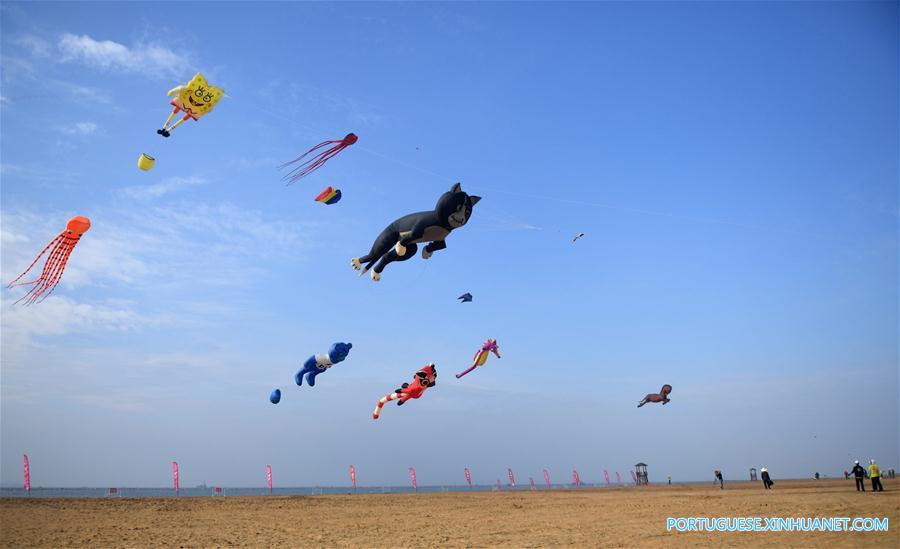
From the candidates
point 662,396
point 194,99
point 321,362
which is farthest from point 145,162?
point 662,396

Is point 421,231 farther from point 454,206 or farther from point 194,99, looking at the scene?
point 194,99

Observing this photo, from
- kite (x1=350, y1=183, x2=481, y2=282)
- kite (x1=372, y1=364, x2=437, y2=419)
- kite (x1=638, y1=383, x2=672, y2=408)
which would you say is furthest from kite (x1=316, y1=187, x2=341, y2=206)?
kite (x1=638, y1=383, x2=672, y2=408)

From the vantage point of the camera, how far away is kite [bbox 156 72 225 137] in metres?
15.2

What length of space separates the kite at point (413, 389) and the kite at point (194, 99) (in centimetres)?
966

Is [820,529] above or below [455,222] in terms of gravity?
below

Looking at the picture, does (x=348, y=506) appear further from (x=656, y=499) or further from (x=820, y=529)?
(x=820, y=529)

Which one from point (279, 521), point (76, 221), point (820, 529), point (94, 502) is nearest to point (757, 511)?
point (820, 529)

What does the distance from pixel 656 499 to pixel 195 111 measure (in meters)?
24.0

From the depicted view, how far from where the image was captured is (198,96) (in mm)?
15406

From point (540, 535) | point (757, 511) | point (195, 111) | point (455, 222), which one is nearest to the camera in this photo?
point (455, 222)

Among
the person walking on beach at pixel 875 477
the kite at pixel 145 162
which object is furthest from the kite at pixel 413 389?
the person walking on beach at pixel 875 477

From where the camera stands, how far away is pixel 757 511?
1903 centimetres

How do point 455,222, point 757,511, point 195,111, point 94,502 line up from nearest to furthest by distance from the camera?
point 455,222 < point 195,111 < point 757,511 < point 94,502

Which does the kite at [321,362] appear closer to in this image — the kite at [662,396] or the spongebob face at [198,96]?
the spongebob face at [198,96]
